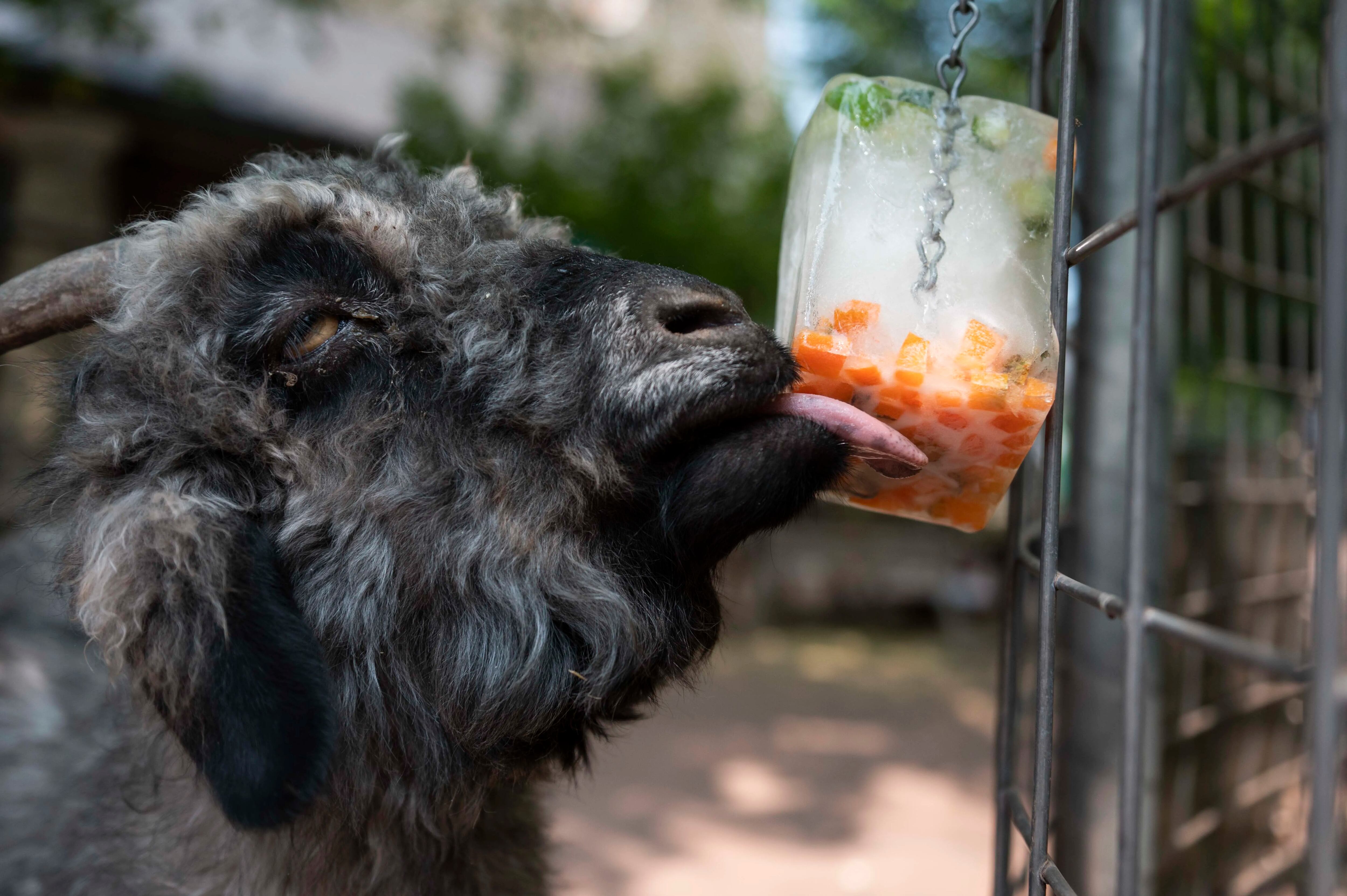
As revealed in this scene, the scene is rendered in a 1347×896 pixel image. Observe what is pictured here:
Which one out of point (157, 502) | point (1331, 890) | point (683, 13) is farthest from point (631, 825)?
point (683, 13)

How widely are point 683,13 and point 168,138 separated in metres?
7.92

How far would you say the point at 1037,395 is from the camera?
1598 mm

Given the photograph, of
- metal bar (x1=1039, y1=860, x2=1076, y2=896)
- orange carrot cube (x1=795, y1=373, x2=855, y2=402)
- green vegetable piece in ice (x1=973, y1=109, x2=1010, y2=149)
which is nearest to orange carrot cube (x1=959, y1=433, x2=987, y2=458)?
orange carrot cube (x1=795, y1=373, x2=855, y2=402)

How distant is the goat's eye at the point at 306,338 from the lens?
1850mm

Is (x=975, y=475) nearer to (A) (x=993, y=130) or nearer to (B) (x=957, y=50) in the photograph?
(A) (x=993, y=130)

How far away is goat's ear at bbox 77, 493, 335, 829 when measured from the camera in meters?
1.63

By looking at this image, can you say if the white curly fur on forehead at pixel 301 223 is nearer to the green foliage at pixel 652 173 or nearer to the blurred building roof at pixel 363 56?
the blurred building roof at pixel 363 56

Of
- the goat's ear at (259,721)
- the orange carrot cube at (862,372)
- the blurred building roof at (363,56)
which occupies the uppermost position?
the blurred building roof at (363,56)

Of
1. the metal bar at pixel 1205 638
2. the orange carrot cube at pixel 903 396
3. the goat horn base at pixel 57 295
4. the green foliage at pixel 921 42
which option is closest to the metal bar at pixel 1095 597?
the metal bar at pixel 1205 638

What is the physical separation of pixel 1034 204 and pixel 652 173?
27.5 ft

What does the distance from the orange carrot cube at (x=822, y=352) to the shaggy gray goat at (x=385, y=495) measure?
0.09m

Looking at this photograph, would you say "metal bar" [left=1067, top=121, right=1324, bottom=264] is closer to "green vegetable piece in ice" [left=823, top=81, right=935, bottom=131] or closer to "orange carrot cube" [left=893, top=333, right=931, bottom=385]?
"orange carrot cube" [left=893, top=333, right=931, bottom=385]

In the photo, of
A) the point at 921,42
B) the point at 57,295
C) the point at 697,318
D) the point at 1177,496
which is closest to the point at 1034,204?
the point at 697,318

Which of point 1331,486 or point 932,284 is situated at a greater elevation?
point 932,284
